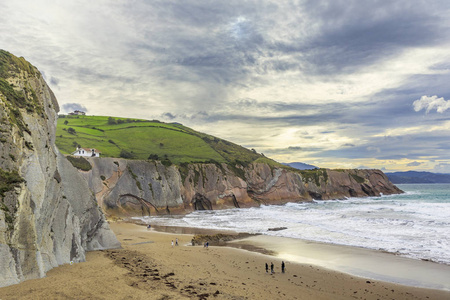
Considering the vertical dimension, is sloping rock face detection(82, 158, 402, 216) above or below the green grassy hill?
below

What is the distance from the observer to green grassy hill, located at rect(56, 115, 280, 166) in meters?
75.8

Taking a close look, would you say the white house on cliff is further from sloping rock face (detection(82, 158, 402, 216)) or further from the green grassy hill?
sloping rock face (detection(82, 158, 402, 216))

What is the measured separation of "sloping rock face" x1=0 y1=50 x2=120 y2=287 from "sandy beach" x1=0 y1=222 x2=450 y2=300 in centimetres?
99

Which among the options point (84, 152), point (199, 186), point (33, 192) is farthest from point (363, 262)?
point (84, 152)

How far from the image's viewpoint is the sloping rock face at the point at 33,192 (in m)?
10.8

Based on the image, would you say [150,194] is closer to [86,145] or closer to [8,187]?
[86,145]

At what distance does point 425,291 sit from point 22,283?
749 inches

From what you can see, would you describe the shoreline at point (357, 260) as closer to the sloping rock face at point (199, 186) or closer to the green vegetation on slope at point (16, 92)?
the green vegetation on slope at point (16, 92)

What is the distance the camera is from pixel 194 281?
46.9 feet

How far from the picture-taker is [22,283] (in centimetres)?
1058

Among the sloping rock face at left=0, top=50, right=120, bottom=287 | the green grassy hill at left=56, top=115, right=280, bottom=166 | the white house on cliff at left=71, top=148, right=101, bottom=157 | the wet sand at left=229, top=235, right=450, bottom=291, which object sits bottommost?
the wet sand at left=229, top=235, right=450, bottom=291

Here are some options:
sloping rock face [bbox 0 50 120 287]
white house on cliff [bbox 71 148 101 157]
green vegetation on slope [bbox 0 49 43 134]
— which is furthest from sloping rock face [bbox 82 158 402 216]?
green vegetation on slope [bbox 0 49 43 134]

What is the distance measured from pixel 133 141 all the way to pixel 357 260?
83.5 m

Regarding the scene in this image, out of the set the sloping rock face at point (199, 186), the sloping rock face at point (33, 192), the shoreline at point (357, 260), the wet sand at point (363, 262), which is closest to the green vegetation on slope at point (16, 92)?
the sloping rock face at point (33, 192)
